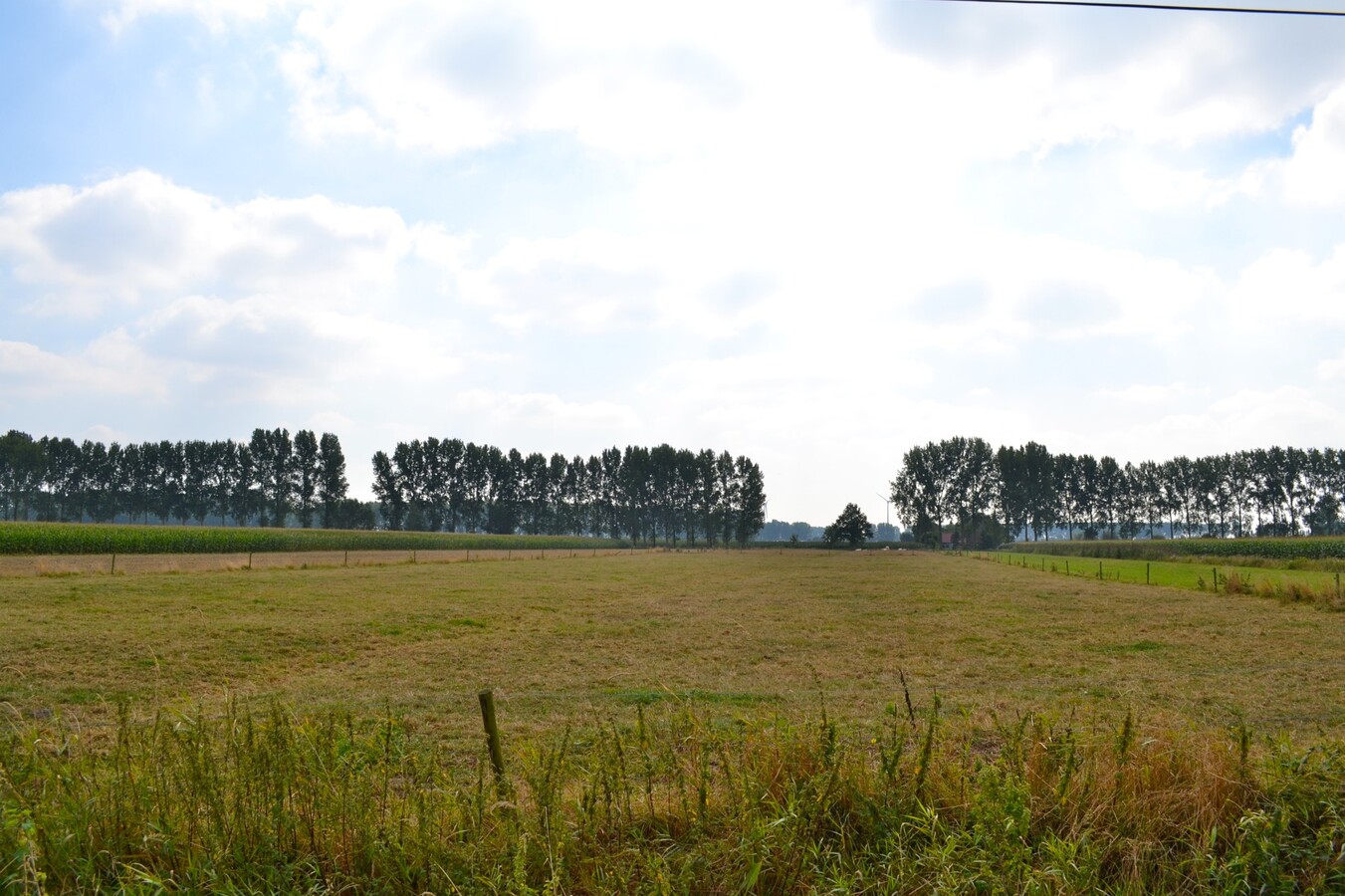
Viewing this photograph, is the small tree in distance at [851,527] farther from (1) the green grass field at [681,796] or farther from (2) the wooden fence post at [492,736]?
(2) the wooden fence post at [492,736]

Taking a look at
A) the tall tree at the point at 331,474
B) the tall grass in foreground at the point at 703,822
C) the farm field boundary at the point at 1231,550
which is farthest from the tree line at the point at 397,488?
the tall grass in foreground at the point at 703,822

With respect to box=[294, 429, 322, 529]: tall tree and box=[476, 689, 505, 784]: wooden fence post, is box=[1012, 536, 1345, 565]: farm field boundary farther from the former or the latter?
box=[294, 429, 322, 529]: tall tree

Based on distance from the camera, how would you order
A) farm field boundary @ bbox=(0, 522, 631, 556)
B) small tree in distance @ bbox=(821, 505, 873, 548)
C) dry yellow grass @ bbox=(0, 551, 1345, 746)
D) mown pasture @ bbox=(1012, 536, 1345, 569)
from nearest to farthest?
dry yellow grass @ bbox=(0, 551, 1345, 746) → farm field boundary @ bbox=(0, 522, 631, 556) → mown pasture @ bbox=(1012, 536, 1345, 569) → small tree in distance @ bbox=(821, 505, 873, 548)

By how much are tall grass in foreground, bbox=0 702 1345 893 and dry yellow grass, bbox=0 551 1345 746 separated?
703mm

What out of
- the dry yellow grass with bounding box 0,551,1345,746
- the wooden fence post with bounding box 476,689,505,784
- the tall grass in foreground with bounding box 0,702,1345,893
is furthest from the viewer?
the dry yellow grass with bounding box 0,551,1345,746

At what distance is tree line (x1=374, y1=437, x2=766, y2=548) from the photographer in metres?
152

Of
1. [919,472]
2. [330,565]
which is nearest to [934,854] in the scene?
[330,565]

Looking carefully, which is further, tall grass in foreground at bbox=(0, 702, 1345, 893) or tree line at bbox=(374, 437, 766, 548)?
tree line at bbox=(374, 437, 766, 548)

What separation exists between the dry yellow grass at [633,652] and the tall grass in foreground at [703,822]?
2.31 ft

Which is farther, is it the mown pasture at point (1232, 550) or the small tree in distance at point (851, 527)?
the small tree in distance at point (851, 527)

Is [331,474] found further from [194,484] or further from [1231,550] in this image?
[1231,550]

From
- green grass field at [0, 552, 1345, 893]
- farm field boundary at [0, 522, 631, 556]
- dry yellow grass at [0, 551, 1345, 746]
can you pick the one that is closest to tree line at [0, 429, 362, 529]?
farm field boundary at [0, 522, 631, 556]

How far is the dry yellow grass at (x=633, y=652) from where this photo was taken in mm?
11867

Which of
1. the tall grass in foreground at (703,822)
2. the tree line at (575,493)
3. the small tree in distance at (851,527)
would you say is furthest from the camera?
the tree line at (575,493)
